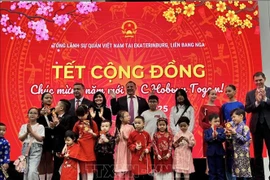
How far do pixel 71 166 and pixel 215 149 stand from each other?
1.61 m

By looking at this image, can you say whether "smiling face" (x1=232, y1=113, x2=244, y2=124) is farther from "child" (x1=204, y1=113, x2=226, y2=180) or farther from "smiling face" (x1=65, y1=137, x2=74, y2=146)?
"smiling face" (x1=65, y1=137, x2=74, y2=146)

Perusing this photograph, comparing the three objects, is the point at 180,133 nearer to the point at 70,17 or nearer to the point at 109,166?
the point at 109,166

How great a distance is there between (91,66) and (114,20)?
0.79m

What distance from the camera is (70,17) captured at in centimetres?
618

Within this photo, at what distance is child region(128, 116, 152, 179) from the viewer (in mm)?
4523

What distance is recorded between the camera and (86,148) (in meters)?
4.51

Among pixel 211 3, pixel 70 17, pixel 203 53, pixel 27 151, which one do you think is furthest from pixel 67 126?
pixel 211 3

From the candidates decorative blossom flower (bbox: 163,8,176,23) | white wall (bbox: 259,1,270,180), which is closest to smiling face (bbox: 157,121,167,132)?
decorative blossom flower (bbox: 163,8,176,23)

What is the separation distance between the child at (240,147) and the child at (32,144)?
84.5 inches

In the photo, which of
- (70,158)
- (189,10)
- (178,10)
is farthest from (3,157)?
(189,10)

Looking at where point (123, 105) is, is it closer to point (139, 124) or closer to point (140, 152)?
point (139, 124)

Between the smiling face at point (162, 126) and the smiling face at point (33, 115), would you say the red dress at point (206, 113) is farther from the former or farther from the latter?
the smiling face at point (33, 115)

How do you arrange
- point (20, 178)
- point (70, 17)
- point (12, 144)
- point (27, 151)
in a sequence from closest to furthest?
point (27, 151) → point (20, 178) → point (12, 144) → point (70, 17)

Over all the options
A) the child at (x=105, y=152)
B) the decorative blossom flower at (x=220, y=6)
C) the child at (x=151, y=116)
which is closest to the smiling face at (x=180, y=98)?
the child at (x=151, y=116)
